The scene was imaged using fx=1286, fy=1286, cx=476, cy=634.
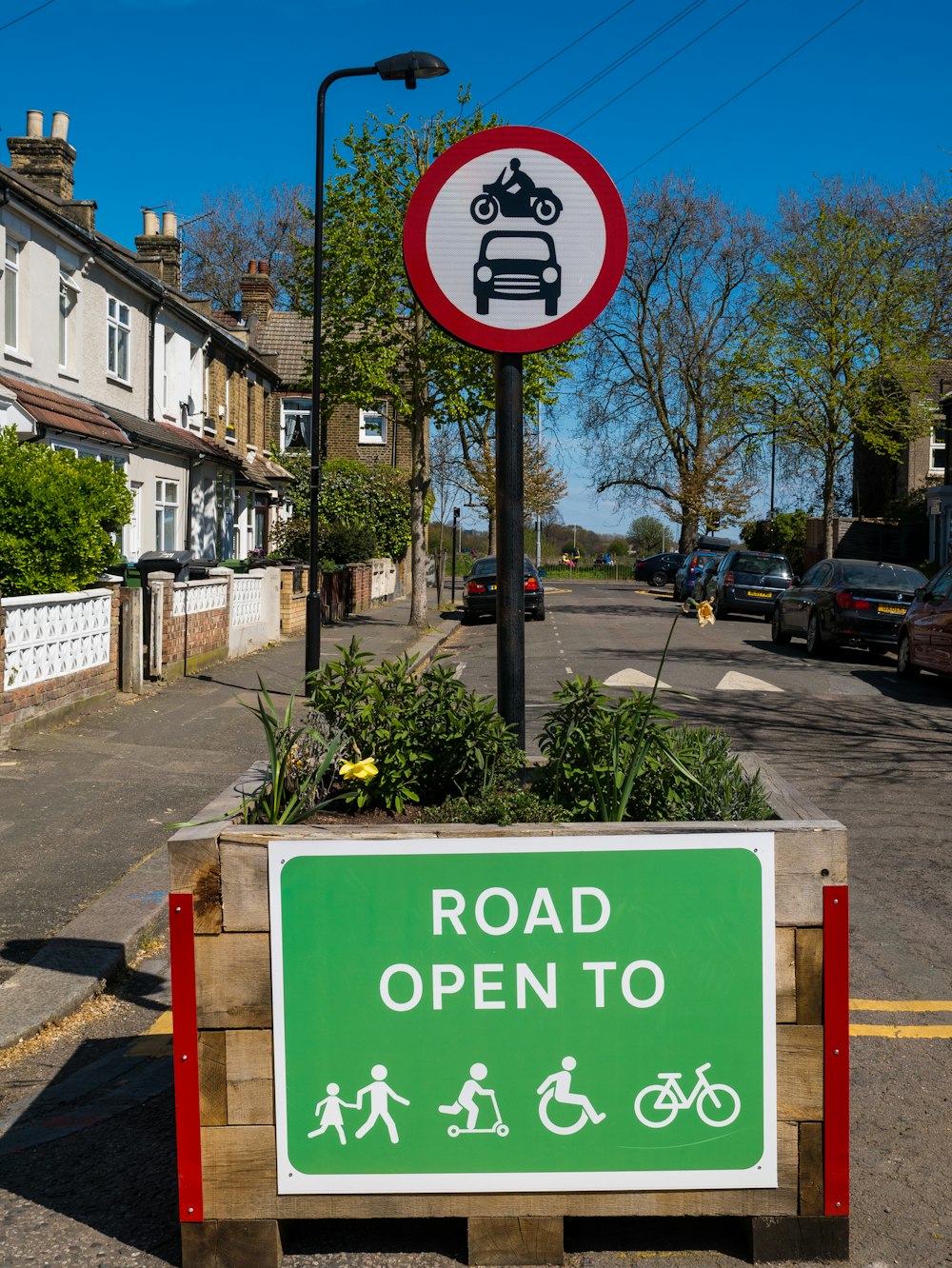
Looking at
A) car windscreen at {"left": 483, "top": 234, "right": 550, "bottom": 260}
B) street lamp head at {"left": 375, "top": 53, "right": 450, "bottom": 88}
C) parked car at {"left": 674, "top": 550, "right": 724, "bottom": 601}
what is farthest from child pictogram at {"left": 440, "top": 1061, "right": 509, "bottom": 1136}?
parked car at {"left": 674, "top": 550, "right": 724, "bottom": 601}

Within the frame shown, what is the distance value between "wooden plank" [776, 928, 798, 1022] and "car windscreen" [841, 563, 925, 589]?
708 inches

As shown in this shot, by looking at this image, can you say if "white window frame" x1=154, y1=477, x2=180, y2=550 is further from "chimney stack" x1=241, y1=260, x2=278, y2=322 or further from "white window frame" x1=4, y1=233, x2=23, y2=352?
"chimney stack" x1=241, y1=260, x2=278, y2=322

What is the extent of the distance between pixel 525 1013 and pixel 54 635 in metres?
9.15

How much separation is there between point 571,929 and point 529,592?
27522 millimetres

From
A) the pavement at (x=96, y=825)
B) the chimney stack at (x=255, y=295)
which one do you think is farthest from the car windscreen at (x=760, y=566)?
the chimney stack at (x=255, y=295)

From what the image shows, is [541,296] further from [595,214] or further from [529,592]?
[529,592]

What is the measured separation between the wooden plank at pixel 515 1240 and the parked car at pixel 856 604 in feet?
56.8

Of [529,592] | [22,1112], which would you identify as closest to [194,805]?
[22,1112]

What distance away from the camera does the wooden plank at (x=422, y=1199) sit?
298 centimetres

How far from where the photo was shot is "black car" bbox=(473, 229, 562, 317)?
3.99 metres

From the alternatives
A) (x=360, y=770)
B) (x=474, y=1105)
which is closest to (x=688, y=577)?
(x=360, y=770)

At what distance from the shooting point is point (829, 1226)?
3.01m

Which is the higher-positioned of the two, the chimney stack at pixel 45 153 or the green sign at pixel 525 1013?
the chimney stack at pixel 45 153

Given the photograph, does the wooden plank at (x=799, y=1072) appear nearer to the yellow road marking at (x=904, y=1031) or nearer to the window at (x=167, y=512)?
the yellow road marking at (x=904, y=1031)
